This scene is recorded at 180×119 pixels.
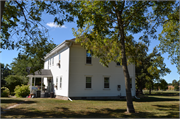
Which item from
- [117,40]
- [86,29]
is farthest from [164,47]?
[86,29]

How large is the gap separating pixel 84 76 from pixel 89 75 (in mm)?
596

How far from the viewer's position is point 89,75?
67.6ft

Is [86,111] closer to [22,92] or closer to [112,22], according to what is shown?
[112,22]

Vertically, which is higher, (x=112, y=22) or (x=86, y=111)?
(x=112, y=22)

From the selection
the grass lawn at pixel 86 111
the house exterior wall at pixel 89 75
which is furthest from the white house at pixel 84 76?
the grass lawn at pixel 86 111

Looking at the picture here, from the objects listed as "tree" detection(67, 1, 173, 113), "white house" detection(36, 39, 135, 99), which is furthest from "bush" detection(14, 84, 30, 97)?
"tree" detection(67, 1, 173, 113)

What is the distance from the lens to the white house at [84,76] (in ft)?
65.5

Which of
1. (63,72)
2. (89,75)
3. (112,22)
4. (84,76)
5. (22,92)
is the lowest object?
(22,92)

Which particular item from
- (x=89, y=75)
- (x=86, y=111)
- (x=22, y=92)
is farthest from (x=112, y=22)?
(x=22, y=92)

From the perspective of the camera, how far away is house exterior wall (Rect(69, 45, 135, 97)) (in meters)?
20.0

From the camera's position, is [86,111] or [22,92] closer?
[86,111]

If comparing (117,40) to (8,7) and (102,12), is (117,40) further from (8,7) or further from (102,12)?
(8,7)

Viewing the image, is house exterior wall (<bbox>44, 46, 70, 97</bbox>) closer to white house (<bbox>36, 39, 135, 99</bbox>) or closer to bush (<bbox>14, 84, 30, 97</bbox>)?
white house (<bbox>36, 39, 135, 99</bbox>)

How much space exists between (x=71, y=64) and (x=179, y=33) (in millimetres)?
11115
